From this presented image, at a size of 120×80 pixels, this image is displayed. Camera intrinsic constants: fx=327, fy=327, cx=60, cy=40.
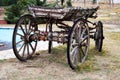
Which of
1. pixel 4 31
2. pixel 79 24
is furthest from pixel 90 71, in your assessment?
pixel 4 31

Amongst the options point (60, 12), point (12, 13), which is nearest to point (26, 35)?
point (60, 12)

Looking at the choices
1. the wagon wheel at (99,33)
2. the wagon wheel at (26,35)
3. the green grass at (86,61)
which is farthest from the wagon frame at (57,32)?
the wagon wheel at (99,33)

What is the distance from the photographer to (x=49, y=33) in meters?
7.28

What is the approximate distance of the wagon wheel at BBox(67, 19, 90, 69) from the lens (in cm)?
645

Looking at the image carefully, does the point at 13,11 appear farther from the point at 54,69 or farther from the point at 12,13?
the point at 54,69

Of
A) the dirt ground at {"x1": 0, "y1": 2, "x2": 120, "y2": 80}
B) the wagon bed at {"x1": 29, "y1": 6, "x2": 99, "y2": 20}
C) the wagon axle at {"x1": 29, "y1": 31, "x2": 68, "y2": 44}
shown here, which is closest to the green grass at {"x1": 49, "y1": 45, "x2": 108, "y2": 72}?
the dirt ground at {"x1": 0, "y1": 2, "x2": 120, "y2": 80}

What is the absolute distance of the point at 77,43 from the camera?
682 cm

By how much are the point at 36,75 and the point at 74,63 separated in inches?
36.0

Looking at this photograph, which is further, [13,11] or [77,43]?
[13,11]

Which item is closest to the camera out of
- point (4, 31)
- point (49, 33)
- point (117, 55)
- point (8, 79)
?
point (8, 79)

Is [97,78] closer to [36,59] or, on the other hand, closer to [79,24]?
[79,24]

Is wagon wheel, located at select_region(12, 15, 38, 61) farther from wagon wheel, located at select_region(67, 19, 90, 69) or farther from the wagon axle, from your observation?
wagon wheel, located at select_region(67, 19, 90, 69)

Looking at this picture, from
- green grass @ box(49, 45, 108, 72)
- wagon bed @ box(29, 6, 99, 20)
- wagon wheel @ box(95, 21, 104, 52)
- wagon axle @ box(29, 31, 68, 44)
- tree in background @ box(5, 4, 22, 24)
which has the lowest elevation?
tree in background @ box(5, 4, 22, 24)

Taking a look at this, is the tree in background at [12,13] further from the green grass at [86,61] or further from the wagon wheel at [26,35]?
the wagon wheel at [26,35]
